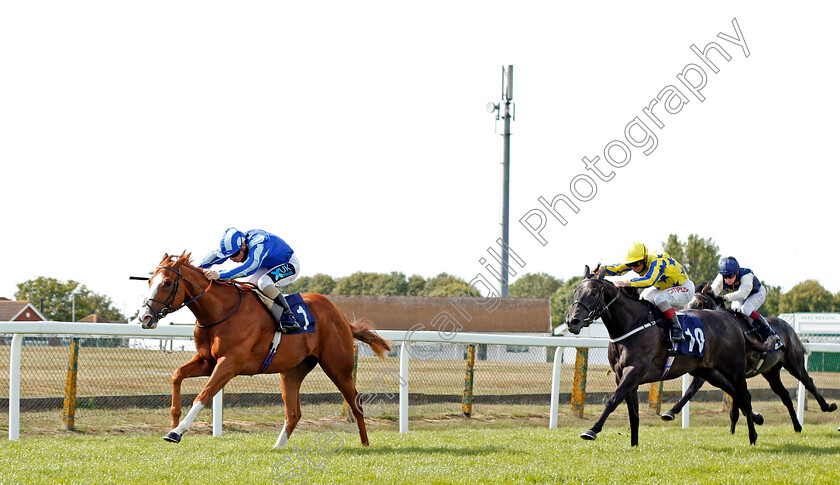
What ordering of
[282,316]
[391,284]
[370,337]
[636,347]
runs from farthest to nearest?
[391,284] < [370,337] < [636,347] < [282,316]

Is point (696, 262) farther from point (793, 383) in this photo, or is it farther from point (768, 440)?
point (768, 440)

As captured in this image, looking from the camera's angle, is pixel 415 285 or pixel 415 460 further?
pixel 415 285

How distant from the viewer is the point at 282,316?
6.79m

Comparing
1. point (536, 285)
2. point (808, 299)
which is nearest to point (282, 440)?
point (808, 299)

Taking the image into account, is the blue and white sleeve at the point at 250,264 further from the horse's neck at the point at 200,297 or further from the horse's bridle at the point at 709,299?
the horse's bridle at the point at 709,299

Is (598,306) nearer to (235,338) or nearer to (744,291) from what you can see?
(744,291)

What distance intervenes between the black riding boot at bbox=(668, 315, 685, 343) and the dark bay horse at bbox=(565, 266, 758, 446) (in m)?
0.07

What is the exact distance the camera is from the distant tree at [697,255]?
183 ft

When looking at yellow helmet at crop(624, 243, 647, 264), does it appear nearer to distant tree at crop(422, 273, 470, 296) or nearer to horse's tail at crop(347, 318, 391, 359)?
horse's tail at crop(347, 318, 391, 359)

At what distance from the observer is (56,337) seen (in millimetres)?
7738

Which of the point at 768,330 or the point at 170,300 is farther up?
the point at 170,300

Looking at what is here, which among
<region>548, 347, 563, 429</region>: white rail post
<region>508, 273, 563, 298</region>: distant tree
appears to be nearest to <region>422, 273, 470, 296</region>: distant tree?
<region>508, 273, 563, 298</region>: distant tree

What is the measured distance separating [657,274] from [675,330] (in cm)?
56

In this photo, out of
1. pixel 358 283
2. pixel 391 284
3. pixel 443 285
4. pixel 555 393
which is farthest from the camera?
pixel 358 283
